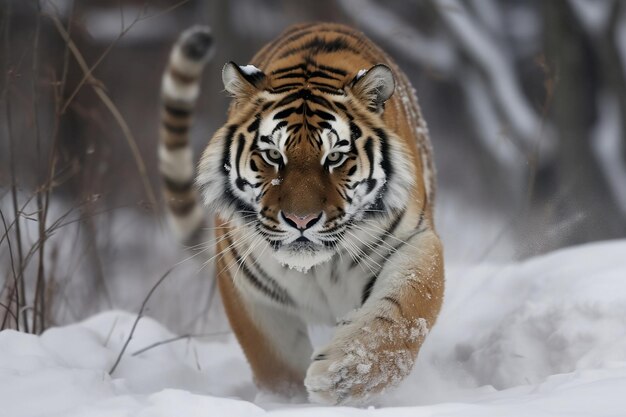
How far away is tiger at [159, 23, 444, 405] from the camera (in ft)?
9.07

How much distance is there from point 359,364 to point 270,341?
29.2 inches

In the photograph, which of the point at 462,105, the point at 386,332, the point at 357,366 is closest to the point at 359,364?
the point at 357,366

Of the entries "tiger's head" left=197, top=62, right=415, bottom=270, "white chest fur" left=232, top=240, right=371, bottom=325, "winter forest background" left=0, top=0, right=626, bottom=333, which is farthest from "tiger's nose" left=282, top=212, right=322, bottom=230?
"winter forest background" left=0, top=0, right=626, bottom=333

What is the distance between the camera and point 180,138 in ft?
15.4

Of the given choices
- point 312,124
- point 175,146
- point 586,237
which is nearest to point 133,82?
point 586,237

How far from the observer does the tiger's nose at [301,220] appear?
2.72 meters

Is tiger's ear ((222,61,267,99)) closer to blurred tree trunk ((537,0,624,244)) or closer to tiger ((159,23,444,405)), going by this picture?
A: tiger ((159,23,444,405))

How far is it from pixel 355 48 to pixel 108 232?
88.2 inches

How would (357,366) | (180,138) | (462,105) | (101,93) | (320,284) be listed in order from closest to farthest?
(357,366)
(320,284)
(101,93)
(180,138)
(462,105)

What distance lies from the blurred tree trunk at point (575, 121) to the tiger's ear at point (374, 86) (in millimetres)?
5693

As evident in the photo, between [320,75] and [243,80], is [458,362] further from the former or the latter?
[243,80]

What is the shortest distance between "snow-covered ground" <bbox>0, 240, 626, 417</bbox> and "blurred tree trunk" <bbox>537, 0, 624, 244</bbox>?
14.9ft

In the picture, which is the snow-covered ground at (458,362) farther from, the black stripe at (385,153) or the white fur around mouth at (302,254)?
the black stripe at (385,153)

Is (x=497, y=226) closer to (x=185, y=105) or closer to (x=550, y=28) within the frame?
(x=550, y=28)
